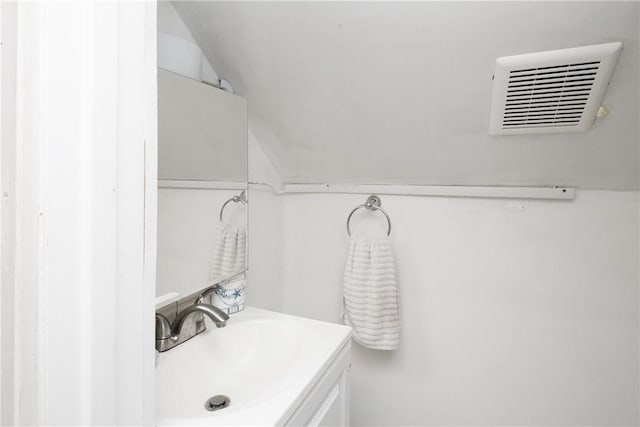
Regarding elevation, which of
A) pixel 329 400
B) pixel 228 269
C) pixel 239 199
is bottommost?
pixel 329 400

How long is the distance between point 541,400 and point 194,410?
1.18 metres

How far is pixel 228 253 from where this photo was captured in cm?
117

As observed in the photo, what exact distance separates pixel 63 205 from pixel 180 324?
0.67 metres

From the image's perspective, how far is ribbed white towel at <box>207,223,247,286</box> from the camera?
3.66 feet

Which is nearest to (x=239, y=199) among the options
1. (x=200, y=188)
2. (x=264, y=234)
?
(x=200, y=188)

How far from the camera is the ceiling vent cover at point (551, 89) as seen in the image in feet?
2.95

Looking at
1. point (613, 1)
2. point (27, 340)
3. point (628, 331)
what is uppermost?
point (613, 1)

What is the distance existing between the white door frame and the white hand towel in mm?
712

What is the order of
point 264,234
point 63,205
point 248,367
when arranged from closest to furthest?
point 63,205, point 248,367, point 264,234

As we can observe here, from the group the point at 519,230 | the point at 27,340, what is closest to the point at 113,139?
the point at 27,340

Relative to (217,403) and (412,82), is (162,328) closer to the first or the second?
(217,403)

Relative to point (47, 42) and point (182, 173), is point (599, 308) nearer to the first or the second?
point (182, 173)

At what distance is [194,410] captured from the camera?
85 centimetres

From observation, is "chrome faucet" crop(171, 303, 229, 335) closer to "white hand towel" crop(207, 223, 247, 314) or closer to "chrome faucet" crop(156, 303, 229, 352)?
"chrome faucet" crop(156, 303, 229, 352)
